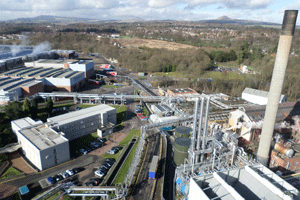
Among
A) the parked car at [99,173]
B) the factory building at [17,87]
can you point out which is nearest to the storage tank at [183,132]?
the parked car at [99,173]

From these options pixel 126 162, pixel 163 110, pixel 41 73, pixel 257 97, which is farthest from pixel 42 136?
pixel 257 97

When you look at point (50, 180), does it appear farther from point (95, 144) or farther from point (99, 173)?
point (95, 144)

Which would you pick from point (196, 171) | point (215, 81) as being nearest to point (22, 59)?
point (215, 81)

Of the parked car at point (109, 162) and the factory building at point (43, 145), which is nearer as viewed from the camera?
the factory building at point (43, 145)

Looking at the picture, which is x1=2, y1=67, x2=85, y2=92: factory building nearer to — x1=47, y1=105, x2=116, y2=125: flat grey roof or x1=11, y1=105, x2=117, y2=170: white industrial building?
x1=47, y1=105, x2=116, y2=125: flat grey roof

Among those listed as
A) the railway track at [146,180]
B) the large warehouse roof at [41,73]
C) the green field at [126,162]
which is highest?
the large warehouse roof at [41,73]

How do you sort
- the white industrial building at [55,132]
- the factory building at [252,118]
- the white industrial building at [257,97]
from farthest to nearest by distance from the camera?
the white industrial building at [257,97], the factory building at [252,118], the white industrial building at [55,132]

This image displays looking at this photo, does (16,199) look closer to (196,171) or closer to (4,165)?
(4,165)

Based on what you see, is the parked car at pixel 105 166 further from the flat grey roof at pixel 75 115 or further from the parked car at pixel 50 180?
the flat grey roof at pixel 75 115
